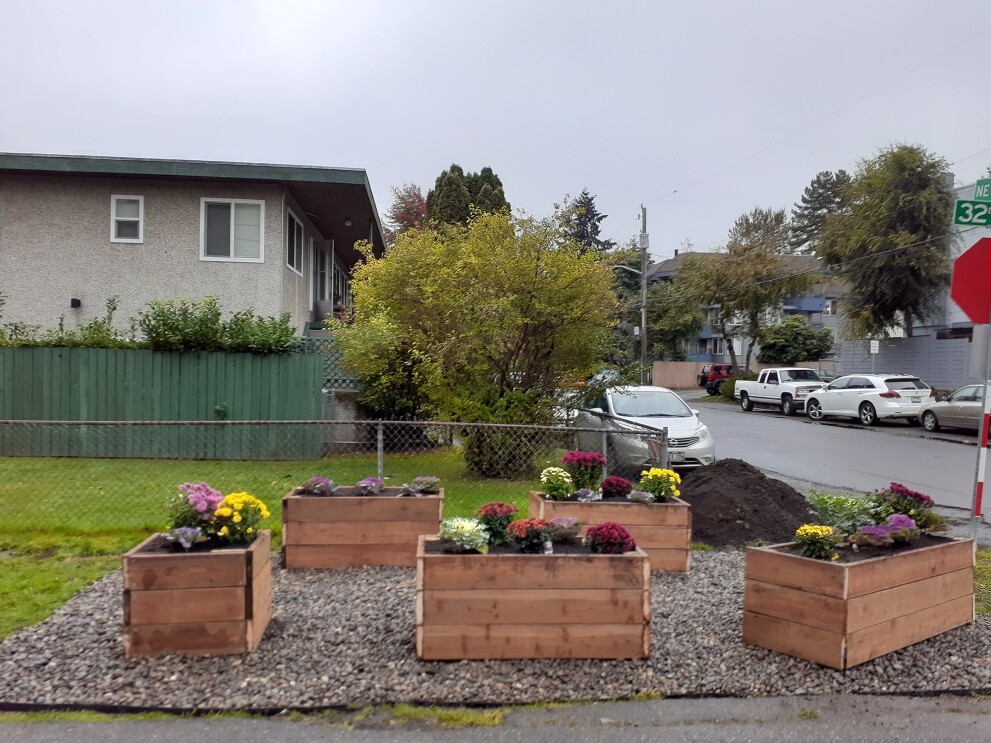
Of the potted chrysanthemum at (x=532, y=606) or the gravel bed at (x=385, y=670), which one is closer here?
the gravel bed at (x=385, y=670)

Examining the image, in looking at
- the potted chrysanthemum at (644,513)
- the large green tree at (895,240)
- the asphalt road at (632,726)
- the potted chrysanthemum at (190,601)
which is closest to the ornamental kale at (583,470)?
the potted chrysanthemum at (644,513)

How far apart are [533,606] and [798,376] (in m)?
28.1

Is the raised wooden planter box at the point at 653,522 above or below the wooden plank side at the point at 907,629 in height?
above

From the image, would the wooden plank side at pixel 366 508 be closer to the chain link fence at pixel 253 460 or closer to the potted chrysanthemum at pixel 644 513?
the potted chrysanthemum at pixel 644 513

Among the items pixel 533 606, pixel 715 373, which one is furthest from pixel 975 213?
pixel 715 373

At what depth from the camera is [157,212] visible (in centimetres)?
1620

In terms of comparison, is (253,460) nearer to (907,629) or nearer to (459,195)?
(907,629)

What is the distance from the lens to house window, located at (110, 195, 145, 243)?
A: 53.0 ft

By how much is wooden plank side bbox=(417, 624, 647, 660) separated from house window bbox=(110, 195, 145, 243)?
45.6 ft

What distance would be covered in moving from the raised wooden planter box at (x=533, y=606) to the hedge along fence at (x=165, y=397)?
29.5 ft

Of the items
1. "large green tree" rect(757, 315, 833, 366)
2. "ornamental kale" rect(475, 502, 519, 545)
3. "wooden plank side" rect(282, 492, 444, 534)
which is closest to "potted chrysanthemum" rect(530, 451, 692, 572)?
"wooden plank side" rect(282, 492, 444, 534)

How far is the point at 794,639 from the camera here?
4871 mm

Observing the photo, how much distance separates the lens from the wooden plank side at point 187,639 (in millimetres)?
4750

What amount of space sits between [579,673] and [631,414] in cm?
930
